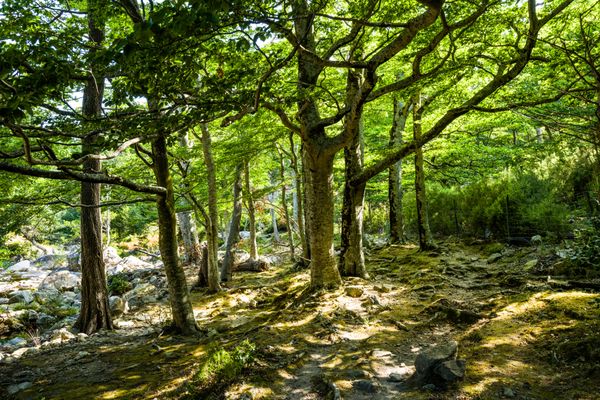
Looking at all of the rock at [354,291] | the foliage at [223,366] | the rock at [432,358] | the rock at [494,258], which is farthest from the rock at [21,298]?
the rock at [494,258]

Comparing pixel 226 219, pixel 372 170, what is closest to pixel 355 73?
pixel 372 170

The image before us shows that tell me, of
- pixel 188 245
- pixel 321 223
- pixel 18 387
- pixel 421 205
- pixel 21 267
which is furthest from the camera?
pixel 21 267

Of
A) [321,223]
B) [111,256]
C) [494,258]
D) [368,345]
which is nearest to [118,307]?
[321,223]

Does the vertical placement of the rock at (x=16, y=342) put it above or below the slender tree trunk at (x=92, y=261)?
below

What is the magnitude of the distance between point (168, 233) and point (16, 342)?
5139 mm

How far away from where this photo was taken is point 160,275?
576 inches

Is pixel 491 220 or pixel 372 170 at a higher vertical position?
pixel 372 170

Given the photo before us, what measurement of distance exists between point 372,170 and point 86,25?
23.2ft

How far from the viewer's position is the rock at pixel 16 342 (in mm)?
7301

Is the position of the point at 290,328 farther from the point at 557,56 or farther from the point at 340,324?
the point at 557,56

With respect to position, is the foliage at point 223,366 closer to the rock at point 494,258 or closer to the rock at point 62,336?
the rock at point 62,336

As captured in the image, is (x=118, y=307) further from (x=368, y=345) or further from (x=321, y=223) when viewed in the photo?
(x=368, y=345)

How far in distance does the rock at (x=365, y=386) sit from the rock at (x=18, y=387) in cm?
412

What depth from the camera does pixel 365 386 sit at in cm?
357
